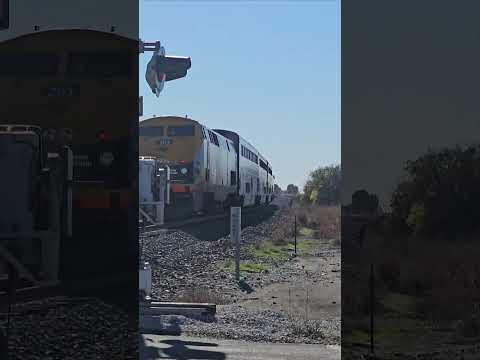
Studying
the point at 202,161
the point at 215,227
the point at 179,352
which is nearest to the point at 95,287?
the point at 179,352

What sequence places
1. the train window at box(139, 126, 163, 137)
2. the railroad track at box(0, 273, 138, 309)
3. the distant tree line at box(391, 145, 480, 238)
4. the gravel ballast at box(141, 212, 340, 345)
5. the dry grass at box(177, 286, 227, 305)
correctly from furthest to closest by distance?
the train window at box(139, 126, 163, 137), the dry grass at box(177, 286, 227, 305), the gravel ballast at box(141, 212, 340, 345), the railroad track at box(0, 273, 138, 309), the distant tree line at box(391, 145, 480, 238)

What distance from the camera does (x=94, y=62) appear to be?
3717 millimetres

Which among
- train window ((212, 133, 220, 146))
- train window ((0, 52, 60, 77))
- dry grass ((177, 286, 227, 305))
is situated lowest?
dry grass ((177, 286, 227, 305))

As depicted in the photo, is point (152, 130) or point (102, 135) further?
point (152, 130)

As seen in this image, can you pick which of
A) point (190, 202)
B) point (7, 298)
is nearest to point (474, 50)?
point (7, 298)

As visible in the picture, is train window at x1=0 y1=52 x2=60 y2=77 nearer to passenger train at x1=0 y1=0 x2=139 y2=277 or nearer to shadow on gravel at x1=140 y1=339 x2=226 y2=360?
passenger train at x1=0 y1=0 x2=139 y2=277

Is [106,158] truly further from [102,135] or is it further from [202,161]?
[202,161]

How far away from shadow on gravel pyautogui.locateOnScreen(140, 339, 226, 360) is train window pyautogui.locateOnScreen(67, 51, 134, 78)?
106 inches

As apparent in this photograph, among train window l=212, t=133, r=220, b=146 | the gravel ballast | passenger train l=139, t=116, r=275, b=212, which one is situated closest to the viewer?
the gravel ballast

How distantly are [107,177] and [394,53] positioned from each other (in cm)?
194

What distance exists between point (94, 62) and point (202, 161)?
432 inches

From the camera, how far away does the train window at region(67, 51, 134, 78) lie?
12.2 feet

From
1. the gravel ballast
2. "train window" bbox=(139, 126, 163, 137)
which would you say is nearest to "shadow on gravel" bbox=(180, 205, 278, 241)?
the gravel ballast

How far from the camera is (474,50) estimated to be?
3451 millimetres
